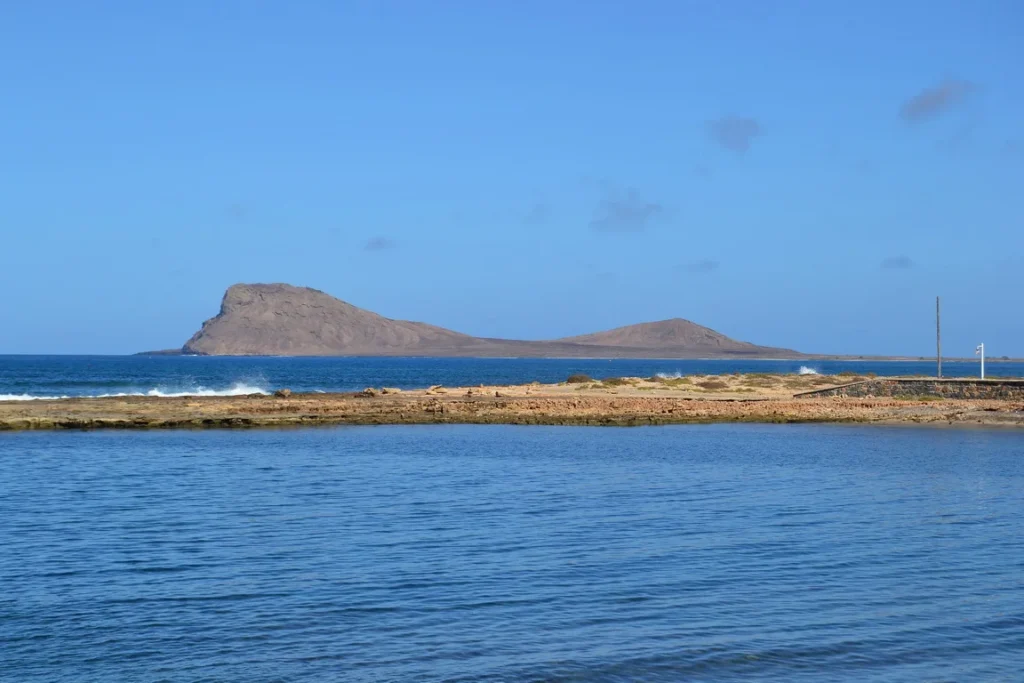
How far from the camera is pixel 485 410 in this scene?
48906 mm

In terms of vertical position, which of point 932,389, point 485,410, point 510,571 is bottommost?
point 510,571

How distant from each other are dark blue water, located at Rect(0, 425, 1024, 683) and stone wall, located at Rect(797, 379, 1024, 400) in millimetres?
26052

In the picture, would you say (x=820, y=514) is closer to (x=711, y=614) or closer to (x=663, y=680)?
(x=711, y=614)

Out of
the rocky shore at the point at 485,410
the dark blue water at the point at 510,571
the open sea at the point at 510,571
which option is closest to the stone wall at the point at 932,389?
the rocky shore at the point at 485,410

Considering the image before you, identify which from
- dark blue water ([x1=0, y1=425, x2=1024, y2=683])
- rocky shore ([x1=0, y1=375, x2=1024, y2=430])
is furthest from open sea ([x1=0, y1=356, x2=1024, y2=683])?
rocky shore ([x1=0, y1=375, x2=1024, y2=430])

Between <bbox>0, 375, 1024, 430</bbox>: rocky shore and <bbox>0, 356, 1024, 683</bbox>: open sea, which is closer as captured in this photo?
<bbox>0, 356, 1024, 683</bbox>: open sea

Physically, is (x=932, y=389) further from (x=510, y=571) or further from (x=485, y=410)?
(x=510, y=571)

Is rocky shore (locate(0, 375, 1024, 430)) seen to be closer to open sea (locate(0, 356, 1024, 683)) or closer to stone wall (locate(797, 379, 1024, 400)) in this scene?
stone wall (locate(797, 379, 1024, 400))

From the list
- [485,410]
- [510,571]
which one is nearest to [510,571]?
[510,571]

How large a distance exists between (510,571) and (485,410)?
33.3 metres

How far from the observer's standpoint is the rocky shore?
4431 cm

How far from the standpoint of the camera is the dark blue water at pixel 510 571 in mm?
11594

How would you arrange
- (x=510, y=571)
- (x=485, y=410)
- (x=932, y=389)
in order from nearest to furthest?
(x=510, y=571) < (x=485, y=410) < (x=932, y=389)

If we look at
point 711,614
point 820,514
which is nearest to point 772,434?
point 820,514
